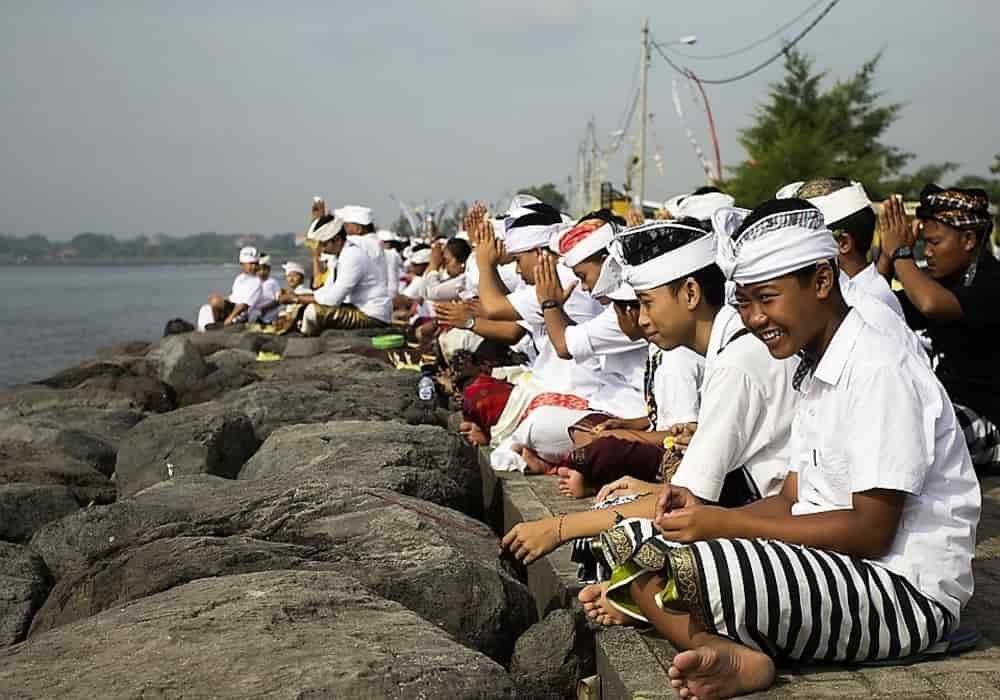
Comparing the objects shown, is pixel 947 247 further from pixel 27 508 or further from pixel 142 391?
pixel 142 391

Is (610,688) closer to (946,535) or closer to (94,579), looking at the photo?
(946,535)

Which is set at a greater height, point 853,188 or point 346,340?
point 853,188

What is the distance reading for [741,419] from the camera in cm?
398

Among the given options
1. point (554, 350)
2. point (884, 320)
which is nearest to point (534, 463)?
point (554, 350)

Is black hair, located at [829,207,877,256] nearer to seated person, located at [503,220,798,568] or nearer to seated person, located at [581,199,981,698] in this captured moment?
seated person, located at [503,220,798,568]

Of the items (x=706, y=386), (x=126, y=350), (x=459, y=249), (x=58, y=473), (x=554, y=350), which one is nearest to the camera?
(x=706, y=386)

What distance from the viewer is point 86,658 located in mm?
3104

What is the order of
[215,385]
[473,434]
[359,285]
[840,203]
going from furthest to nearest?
[359,285]
[215,385]
[473,434]
[840,203]

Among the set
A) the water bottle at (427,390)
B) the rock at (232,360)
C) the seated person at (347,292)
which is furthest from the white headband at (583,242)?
the seated person at (347,292)

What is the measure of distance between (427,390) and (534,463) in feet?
10.3

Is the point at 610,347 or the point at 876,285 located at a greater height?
the point at 876,285

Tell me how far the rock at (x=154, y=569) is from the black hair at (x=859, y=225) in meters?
2.87

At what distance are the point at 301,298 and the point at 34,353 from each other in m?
15.7

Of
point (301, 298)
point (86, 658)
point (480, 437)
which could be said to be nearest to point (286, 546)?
point (86, 658)
